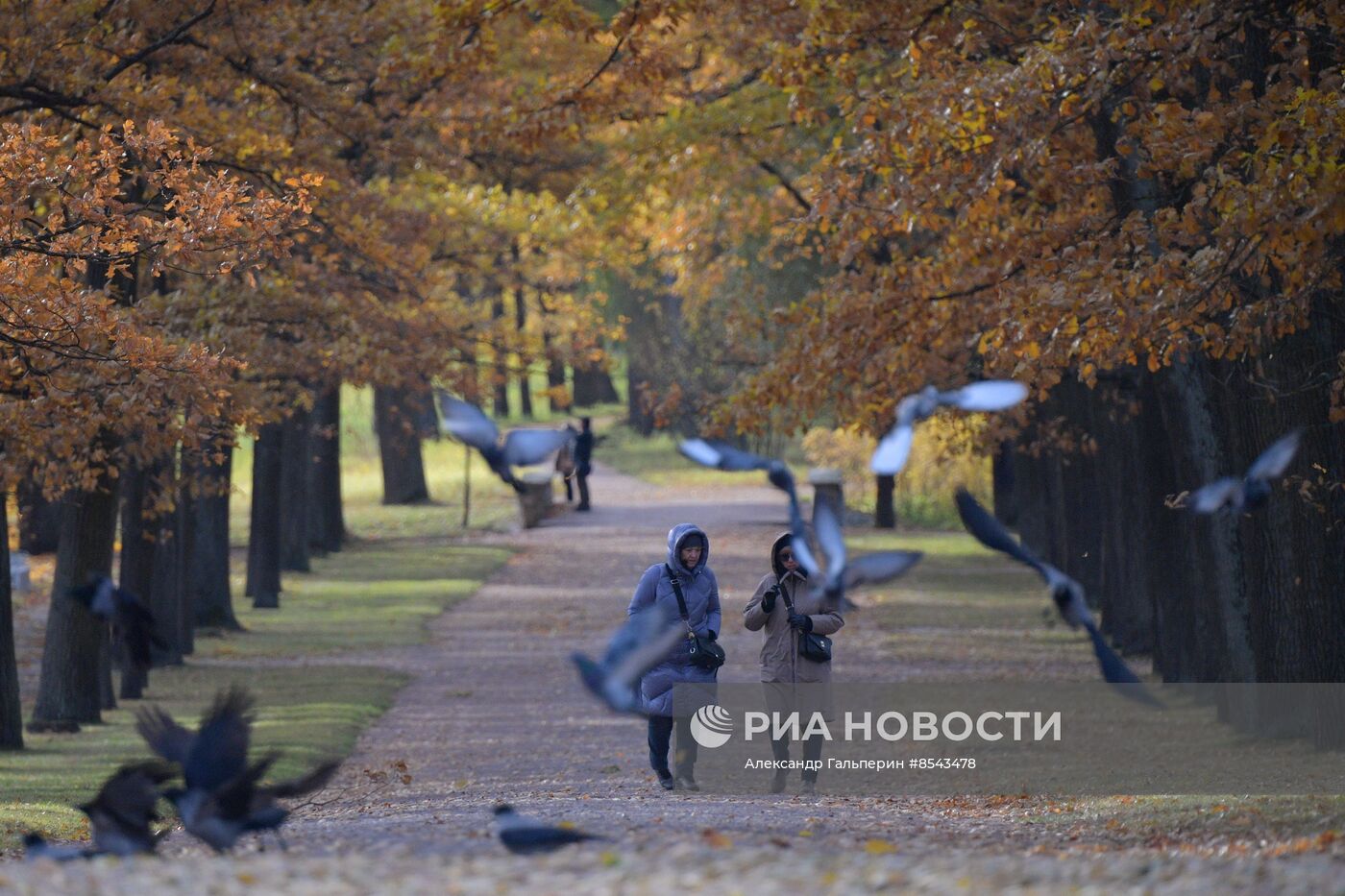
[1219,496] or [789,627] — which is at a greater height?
[1219,496]

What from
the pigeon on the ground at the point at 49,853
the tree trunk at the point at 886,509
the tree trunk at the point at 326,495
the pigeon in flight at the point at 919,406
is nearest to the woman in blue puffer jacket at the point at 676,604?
the pigeon in flight at the point at 919,406

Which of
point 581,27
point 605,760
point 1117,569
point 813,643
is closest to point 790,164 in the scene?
point 1117,569

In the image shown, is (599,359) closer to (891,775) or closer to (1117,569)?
(1117,569)

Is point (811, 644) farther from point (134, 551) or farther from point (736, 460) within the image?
A: point (134, 551)

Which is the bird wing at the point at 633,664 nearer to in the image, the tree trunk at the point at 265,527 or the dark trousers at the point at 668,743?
the dark trousers at the point at 668,743

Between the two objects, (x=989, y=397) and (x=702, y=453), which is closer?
(x=989, y=397)

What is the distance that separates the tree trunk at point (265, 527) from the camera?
1150 inches

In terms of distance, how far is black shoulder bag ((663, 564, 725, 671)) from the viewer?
472 inches

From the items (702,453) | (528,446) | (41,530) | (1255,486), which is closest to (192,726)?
(528,446)

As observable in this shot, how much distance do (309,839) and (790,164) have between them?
2191 cm

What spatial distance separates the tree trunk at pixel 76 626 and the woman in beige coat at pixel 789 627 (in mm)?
7799

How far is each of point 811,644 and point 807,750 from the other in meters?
0.89

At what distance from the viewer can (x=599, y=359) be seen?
32.2 metres

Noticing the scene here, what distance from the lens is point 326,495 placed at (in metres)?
39.3
